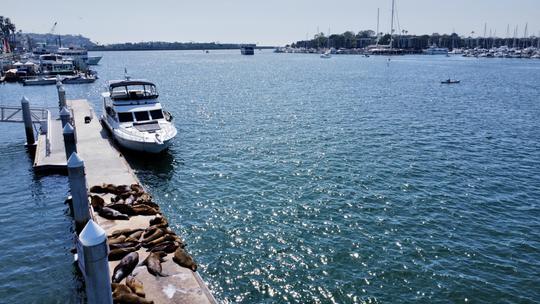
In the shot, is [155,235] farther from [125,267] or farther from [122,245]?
[125,267]

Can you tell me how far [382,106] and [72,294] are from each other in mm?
47460

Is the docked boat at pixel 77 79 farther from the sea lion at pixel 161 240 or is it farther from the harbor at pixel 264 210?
the sea lion at pixel 161 240

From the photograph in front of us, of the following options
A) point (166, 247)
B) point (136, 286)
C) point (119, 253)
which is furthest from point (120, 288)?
point (166, 247)

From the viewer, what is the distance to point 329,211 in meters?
21.2

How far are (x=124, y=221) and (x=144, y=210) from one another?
1.03 meters

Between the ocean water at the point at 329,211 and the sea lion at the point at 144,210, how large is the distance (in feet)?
6.63

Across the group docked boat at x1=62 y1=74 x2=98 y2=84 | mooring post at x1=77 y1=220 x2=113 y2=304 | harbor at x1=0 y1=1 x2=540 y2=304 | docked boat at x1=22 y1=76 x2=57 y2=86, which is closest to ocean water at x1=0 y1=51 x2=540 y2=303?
harbor at x1=0 y1=1 x2=540 y2=304

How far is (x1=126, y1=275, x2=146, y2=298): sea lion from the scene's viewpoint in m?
11.7

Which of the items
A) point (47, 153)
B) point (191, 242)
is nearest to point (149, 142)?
point (47, 153)

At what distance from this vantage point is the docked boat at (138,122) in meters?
29.5

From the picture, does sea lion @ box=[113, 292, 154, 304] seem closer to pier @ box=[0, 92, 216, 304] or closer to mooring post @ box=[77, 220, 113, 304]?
pier @ box=[0, 92, 216, 304]

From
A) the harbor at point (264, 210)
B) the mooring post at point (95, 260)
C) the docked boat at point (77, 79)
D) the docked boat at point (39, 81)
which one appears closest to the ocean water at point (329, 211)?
the harbor at point (264, 210)

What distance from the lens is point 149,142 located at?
29.0 meters

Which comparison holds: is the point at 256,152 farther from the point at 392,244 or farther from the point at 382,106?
the point at 382,106
